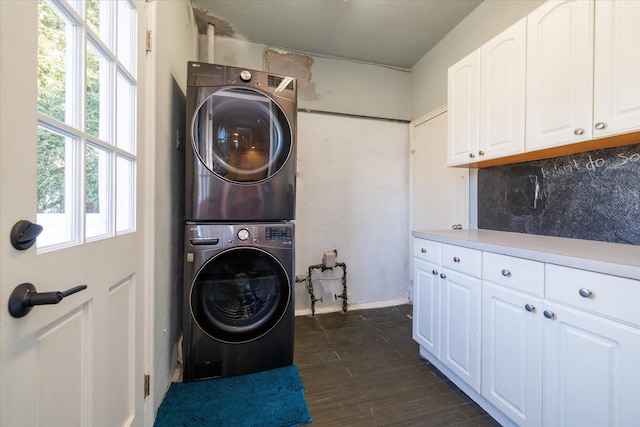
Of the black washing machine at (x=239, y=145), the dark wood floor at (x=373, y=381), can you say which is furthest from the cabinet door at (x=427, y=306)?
the black washing machine at (x=239, y=145)

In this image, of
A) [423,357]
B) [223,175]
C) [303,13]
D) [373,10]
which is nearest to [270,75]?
[223,175]

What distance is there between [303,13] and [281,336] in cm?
249

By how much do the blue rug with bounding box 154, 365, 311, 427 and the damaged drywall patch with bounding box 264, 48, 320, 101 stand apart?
2.43m

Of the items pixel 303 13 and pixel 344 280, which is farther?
pixel 344 280

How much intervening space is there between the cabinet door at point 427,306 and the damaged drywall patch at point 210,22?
2.57 m

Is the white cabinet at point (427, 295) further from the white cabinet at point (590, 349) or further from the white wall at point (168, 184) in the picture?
the white wall at point (168, 184)

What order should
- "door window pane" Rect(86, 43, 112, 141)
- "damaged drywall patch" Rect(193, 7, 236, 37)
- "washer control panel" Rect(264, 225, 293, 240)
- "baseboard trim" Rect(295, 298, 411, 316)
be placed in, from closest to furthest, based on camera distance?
"door window pane" Rect(86, 43, 112, 141) → "washer control panel" Rect(264, 225, 293, 240) → "damaged drywall patch" Rect(193, 7, 236, 37) → "baseboard trim" Rect(295, 298, 411, 316)

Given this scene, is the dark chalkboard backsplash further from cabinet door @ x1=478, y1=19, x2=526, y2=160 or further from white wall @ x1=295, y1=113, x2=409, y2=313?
white wall @ x1=295, y1=113, x2=409, y2=313

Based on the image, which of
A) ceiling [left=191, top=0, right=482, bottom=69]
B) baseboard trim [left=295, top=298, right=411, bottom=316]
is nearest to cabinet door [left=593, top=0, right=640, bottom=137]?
ceiling [left=191, top=0, right=482, bottom=69]

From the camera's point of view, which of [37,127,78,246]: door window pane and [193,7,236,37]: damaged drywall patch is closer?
[37,127,78,246]: door window pane

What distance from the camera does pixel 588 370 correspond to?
3.01ft

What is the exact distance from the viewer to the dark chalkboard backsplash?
4.09 feet

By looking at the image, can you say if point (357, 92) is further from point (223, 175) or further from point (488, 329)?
point (488, 329)

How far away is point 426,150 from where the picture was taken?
2.67m
